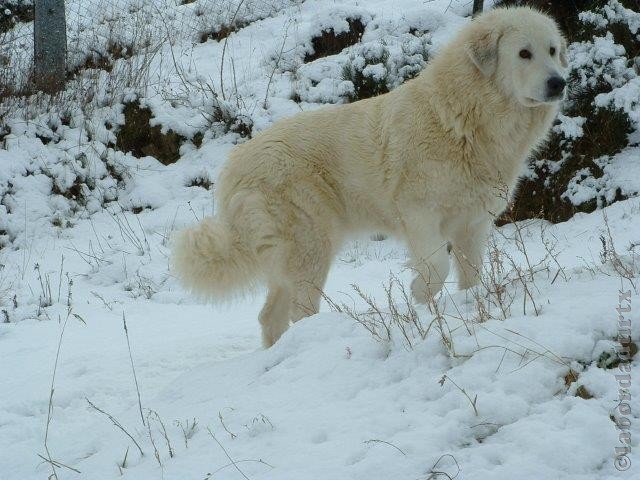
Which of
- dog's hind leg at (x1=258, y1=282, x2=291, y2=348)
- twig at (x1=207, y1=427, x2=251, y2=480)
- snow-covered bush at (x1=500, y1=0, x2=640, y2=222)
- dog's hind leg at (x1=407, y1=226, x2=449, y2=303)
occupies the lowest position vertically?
dog's hind leg at (x1=258, y1=282, x2=291, y2=348)

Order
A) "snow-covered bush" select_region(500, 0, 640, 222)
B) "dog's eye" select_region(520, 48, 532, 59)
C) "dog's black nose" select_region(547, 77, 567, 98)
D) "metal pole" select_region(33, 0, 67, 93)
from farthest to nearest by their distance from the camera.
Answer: "metal pole" select_region(33, 0, 67, 93), "snow-covered bush" select_region(500, 0, 640, 222), "dog's eye" select_region(520, 48, 532, 59), "dog's black nose" select_region(547, 77, 567, 98)

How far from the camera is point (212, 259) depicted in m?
4.28

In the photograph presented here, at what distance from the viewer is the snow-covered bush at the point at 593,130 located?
7.42 m

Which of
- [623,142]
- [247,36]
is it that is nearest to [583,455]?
[623,142]

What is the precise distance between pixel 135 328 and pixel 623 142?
18.4 feet

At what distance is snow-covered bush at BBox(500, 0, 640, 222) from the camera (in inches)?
292

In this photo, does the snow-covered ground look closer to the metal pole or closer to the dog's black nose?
the dog's black nose

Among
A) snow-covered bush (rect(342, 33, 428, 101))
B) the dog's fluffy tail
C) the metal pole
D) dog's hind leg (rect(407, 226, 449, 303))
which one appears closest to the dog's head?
dog's hind leg (rect(407, 226, 449, 303))

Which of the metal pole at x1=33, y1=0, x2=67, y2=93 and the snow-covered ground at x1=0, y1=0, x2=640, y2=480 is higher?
the metal pole at x1=33, y1=0, x2=67, y2=93

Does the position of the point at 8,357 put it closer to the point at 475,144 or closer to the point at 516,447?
the point at 475,144

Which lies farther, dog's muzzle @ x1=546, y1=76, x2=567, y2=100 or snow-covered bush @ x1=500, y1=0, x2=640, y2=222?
snow-covered bush @ x1=500, y1=0, x2=640, y2=222

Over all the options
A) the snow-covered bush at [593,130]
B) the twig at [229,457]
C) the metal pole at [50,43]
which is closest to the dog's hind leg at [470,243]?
the twig at [229,457]

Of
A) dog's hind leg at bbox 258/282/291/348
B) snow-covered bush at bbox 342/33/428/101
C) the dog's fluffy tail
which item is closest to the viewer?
the dog's fluffy tail

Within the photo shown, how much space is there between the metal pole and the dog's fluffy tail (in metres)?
6.12
